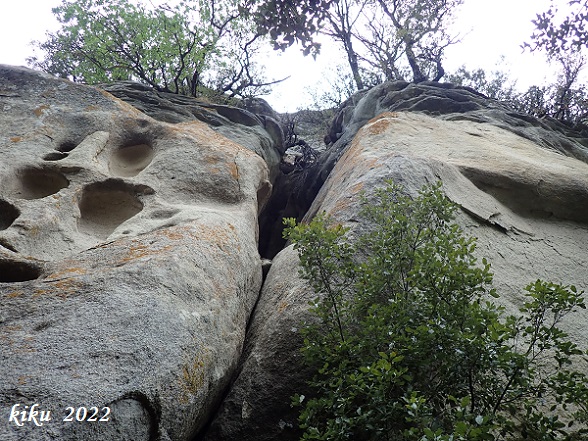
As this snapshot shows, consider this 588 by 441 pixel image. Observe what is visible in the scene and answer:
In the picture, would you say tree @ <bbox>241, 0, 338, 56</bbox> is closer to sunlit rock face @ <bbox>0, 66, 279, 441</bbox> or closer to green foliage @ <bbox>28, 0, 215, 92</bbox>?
sunlit rock face @ <bbox>0, 66, 279, 441</bbox>

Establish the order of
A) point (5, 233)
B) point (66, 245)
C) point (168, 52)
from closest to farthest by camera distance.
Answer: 1. point (5, 233)
2. point (66, 245)
3. point (168, 52)

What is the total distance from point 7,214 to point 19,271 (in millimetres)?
1324

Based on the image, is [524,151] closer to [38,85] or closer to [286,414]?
[286,414]

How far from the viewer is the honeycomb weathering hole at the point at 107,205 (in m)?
6.13

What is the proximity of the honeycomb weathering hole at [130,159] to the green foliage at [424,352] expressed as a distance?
12.3ft

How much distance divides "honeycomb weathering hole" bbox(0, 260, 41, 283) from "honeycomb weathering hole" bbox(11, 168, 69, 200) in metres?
1.83

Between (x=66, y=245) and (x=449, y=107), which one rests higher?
(x=449, y=107)

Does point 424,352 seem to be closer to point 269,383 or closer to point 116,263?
point 269,383

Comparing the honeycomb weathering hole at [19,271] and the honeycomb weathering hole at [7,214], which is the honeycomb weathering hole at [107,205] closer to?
the honeycomb weathering hole at [7,214]

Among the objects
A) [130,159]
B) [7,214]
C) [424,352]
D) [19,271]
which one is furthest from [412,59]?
[424,352]

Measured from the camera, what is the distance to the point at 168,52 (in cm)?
1235

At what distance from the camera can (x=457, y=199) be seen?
6.47 meters

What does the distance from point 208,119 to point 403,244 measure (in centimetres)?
666

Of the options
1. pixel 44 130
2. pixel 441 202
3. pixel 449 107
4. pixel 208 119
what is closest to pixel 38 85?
pixel 44 130
